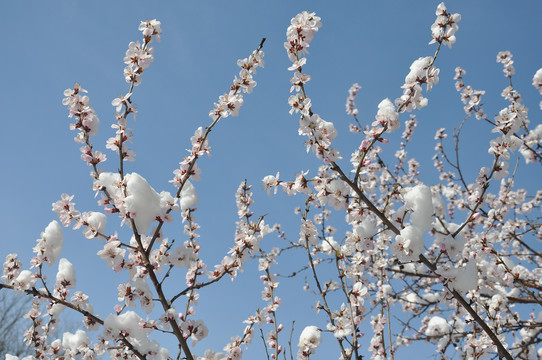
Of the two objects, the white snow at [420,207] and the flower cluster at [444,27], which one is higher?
the flower cluster at [444,27]

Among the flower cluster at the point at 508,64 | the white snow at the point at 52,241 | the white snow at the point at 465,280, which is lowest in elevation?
the white snow at the point at 52,241

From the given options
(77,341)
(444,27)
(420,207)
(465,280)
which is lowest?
(77,341)

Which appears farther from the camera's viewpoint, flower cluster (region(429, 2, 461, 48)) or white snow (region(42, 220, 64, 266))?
flower cluster (region(429, 2, 461, 48))

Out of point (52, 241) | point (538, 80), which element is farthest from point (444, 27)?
point (538, 80)

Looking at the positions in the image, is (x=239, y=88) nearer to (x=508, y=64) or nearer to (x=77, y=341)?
(x=77, y=341)

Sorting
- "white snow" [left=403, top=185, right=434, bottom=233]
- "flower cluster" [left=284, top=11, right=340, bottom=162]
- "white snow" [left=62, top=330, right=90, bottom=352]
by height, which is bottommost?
"white snow" [left=62, top=330, right=90, bottom=352]

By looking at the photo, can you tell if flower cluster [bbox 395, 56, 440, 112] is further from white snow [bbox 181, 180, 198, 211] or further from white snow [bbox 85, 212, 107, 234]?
white snow [bbox 85, 212, 107, 234]

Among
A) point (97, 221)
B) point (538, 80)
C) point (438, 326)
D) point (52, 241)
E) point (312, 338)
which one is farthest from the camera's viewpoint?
point (438, 326)

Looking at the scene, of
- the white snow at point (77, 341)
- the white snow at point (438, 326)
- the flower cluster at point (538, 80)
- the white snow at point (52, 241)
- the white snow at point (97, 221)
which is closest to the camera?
the white snow at point (97, 221)

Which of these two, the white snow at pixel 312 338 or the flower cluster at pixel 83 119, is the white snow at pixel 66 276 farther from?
the white snow at pixel 312 338

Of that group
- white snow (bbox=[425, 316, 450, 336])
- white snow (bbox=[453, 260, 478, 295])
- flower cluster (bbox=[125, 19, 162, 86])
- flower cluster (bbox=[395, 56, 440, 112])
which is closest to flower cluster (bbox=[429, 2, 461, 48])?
flower cluster (bbox=[395, 56, 440, 112])

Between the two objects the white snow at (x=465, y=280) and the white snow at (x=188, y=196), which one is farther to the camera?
the white snow at (x=188, y=196)

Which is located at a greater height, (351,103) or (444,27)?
(351,103)

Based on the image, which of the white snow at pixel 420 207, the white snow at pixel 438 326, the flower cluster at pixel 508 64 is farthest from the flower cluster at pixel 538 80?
the white snow at pixel 420 207
